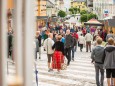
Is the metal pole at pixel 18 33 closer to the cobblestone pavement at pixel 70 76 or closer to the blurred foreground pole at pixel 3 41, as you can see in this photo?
the blurred foreground pole at pixel 3 41

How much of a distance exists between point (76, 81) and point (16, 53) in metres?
10.9

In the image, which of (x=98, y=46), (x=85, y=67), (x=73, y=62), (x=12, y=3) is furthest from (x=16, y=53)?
(x=73, y=62)

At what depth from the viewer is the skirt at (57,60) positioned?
14273 millimetres

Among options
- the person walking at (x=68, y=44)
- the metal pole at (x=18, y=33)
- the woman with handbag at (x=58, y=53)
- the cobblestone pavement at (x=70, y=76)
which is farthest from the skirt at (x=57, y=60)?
the metal pole at (x=18, y=33)

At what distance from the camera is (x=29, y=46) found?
7.37 feet

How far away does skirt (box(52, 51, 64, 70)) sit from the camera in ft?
46.8

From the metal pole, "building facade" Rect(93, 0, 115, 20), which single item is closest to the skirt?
the metal pole

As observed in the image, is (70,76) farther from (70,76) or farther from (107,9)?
(107,9)

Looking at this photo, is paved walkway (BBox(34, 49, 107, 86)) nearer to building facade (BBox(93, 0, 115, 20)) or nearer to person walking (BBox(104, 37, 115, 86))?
person walking (BBox(104, 37, 115, 86))

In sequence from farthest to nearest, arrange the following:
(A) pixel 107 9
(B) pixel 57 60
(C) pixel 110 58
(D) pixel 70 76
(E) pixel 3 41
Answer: (A) pixel 107 9 < (B) pixel 57 60 < (D) pixel 70 76 < (C) pixel 110 58 < (E) pixel 3 41

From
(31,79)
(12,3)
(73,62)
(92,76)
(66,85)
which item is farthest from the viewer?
(73,62)

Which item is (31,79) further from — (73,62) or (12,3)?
(73,62)

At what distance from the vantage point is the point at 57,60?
47.3 feet

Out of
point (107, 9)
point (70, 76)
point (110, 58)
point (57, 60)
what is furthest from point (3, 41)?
point (107, 9)
